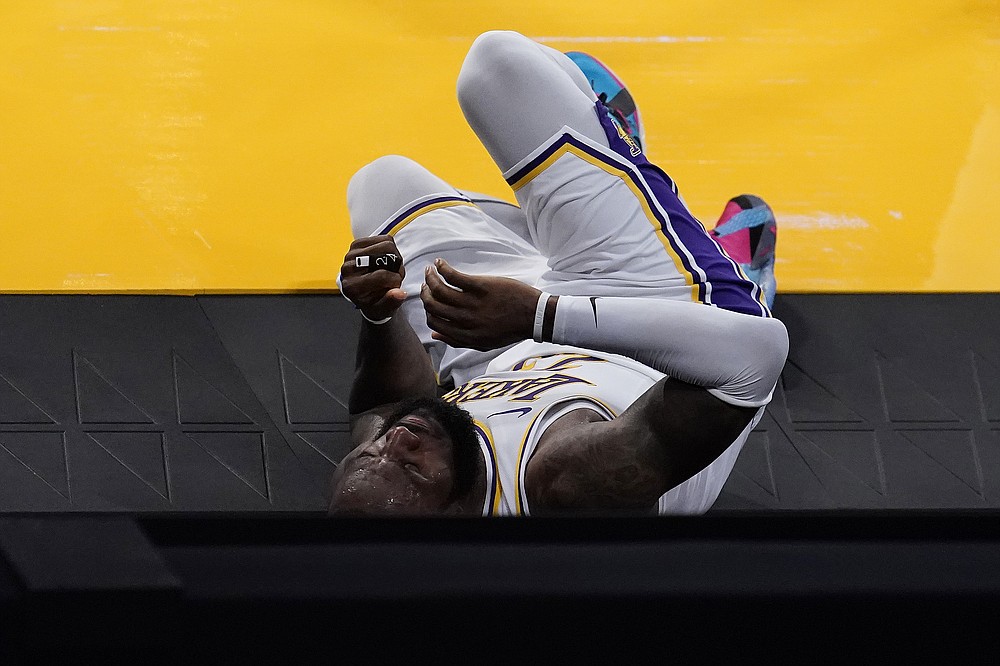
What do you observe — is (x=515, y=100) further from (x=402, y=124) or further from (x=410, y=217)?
(x=402, y=124)

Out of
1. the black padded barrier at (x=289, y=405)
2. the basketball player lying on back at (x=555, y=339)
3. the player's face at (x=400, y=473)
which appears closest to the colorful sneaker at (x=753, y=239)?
the black padded barrier at (x=289, y=405)

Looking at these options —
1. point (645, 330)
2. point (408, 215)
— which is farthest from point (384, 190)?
point (645, 330)

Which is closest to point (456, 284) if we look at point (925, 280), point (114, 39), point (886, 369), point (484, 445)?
point (484, 445)

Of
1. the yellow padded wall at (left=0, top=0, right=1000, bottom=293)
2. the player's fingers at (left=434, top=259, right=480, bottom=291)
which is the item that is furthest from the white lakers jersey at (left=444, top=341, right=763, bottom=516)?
the yellow padded wall at (left=0, top=0, right=1000, bottom=293)

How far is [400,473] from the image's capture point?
1.28 m

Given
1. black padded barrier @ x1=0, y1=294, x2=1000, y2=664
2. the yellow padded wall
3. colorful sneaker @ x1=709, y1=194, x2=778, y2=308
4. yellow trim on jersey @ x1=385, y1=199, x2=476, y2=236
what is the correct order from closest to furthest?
black padded barrier @ x1=0, y1=294, x2=1000, y2=664 → yellow trim on jersey @ x1=385, y1=199, x2=476, y2=236 → colorful sneaker @ x1=709, y1=194, x2=778, y2=308 → the yellow padded wall

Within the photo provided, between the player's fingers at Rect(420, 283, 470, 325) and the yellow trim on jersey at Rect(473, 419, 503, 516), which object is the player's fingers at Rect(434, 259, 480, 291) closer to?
the player's fingers at Rect(420, 283, 470, 325)

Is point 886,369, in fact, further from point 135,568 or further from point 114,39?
point 114,39

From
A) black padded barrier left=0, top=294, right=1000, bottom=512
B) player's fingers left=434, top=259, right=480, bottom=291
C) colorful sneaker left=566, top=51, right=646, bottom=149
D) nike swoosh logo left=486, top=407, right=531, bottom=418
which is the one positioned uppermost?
colorful sneaker left=566, top=51, right=646, bottom=149

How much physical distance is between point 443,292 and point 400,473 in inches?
9.8

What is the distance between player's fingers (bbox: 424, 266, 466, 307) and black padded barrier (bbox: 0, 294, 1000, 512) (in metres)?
0.52

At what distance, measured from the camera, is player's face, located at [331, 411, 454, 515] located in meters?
1.26

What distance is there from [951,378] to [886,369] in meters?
0.11

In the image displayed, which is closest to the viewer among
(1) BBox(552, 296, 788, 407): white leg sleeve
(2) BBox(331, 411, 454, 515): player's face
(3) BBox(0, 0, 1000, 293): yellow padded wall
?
(1) BBox(552, 296, 788, 407): white leg sleeve
